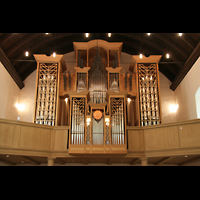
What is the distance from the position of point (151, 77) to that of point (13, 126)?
6.95 meters

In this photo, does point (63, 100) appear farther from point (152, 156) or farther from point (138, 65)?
point (152, 156)

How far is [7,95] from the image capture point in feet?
44.2

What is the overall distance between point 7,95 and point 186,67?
28.8 feet

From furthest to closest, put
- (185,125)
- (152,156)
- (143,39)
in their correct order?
(143,39) < (152,156) < (185,125)

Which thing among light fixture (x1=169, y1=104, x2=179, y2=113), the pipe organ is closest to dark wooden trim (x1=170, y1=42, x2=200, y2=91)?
light fixture (x1=169, y1=104, x2=179, y2=113)

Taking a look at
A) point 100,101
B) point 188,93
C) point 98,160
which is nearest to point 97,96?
point 100,101

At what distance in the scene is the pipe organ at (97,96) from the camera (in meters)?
11.7

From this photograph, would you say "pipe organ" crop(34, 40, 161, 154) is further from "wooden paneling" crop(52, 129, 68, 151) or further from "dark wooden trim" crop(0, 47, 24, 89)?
"dark wooden trim" crop(0, 47, 24, 89)

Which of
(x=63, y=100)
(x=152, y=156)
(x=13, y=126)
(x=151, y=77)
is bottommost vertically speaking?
(x=152, y=156)

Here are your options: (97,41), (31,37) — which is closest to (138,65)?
(97,41)

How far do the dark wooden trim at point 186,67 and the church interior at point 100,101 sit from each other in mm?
51

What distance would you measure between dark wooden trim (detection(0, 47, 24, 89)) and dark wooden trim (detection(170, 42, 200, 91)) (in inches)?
328

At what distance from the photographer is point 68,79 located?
14.1 meters

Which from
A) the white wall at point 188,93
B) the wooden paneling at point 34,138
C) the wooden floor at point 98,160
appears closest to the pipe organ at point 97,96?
the wooden paneling at point 34,138
